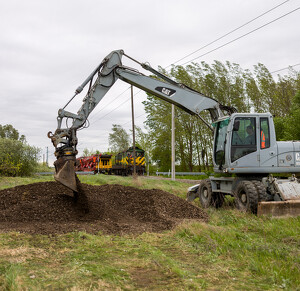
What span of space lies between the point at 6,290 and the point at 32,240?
2.70 m

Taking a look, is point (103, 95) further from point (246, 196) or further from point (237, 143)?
point (246, 196)

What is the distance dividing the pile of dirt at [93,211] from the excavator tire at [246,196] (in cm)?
110

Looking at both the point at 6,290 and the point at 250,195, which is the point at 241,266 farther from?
the point at 250,195

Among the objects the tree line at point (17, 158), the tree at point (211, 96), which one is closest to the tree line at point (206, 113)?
the tree at point (211, 96)

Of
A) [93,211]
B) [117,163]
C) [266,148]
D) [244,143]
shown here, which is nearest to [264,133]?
[266,148]

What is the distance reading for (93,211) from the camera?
8516 mm

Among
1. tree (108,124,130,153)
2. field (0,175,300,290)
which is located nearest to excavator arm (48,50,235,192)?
field (0,175,300,290)

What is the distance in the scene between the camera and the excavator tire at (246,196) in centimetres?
896

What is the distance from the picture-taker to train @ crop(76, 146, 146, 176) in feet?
110

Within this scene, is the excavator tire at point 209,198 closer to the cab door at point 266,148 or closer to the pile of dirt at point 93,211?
the pile of dirt at point 93,211

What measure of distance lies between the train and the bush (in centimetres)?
1040

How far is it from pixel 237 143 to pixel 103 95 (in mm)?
3865

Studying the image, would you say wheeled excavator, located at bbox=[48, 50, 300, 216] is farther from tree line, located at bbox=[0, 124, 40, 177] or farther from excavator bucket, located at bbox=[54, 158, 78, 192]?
tree line, located at bbox=[0, 124, 40, 177]

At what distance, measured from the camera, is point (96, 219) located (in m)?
8.17
